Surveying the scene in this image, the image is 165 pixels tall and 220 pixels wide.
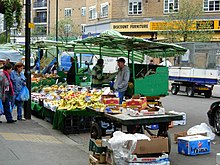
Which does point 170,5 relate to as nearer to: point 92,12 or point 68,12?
point 92,12

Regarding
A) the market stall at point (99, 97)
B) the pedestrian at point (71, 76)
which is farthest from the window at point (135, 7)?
the market stall at point (99, 97)

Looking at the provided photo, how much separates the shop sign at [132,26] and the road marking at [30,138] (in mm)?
32244

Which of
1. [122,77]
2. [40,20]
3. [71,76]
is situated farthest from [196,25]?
[40,20]

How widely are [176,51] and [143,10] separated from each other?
28.1m

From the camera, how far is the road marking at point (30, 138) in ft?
31.2

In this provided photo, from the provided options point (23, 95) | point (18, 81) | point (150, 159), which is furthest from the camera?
point (18, 81)

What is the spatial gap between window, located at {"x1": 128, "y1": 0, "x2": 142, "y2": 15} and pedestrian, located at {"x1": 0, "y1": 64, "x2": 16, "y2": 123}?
31.8m

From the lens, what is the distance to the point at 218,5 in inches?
1505

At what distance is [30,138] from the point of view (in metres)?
9.71

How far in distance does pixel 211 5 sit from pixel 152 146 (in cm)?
3416

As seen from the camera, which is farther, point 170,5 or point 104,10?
point 104,10

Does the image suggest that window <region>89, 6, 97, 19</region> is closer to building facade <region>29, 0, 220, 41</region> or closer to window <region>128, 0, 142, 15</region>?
building facade <region>29, 0, 220, 41</region>

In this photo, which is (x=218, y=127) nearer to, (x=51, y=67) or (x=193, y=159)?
(x=193, y=159)

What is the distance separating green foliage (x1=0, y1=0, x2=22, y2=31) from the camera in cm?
805
